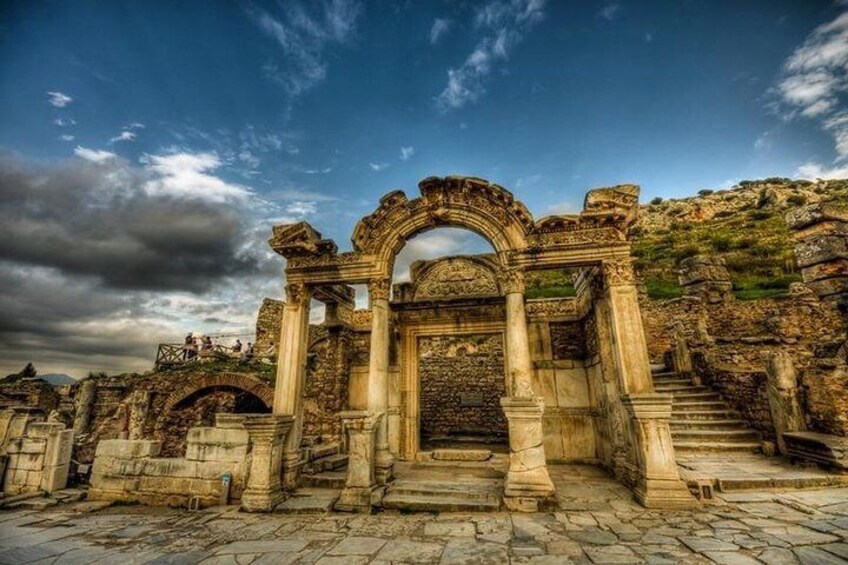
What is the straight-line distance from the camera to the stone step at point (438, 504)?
5.32 m

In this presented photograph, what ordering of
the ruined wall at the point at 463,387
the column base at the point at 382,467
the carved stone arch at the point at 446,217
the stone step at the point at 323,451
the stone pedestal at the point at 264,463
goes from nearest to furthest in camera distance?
1. the stone pedestal at the point at 264,463
2. the column base at the point at 382,467
3. the carved stone arch at the point at 446,217
4. the stone step at the point at 323,451
5. the ruined wall at the point at 463,387

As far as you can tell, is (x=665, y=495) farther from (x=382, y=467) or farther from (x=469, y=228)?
(x=469, y=228)

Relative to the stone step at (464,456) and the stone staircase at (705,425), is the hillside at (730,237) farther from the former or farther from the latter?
the stone step at (464,456)

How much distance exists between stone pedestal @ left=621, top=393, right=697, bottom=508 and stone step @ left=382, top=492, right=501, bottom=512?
2.28 m

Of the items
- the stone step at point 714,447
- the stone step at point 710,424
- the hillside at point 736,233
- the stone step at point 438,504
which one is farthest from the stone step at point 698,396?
the hillside at point 736,233

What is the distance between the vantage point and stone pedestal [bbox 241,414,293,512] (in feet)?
19.3

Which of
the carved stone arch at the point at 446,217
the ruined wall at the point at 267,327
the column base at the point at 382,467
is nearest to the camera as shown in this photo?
the column base at the point at 382,467

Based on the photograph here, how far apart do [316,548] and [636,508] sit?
453cm

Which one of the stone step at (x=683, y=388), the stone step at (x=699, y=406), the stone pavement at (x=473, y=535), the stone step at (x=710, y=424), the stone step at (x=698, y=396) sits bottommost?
the stone pavement at (x=473, y=535)

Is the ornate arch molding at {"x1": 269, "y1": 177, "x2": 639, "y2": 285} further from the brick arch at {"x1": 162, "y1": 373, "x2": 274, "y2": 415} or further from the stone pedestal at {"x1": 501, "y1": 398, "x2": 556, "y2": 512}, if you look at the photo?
the brick arch at {"x1": 162, "y1": 373, "x2": 274, "y2": 415}

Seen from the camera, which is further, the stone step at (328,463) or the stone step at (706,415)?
the stone step at (706,415)

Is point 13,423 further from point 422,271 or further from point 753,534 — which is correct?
point 753,534

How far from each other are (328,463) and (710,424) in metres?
9.10

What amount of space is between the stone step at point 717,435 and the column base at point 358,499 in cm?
693
